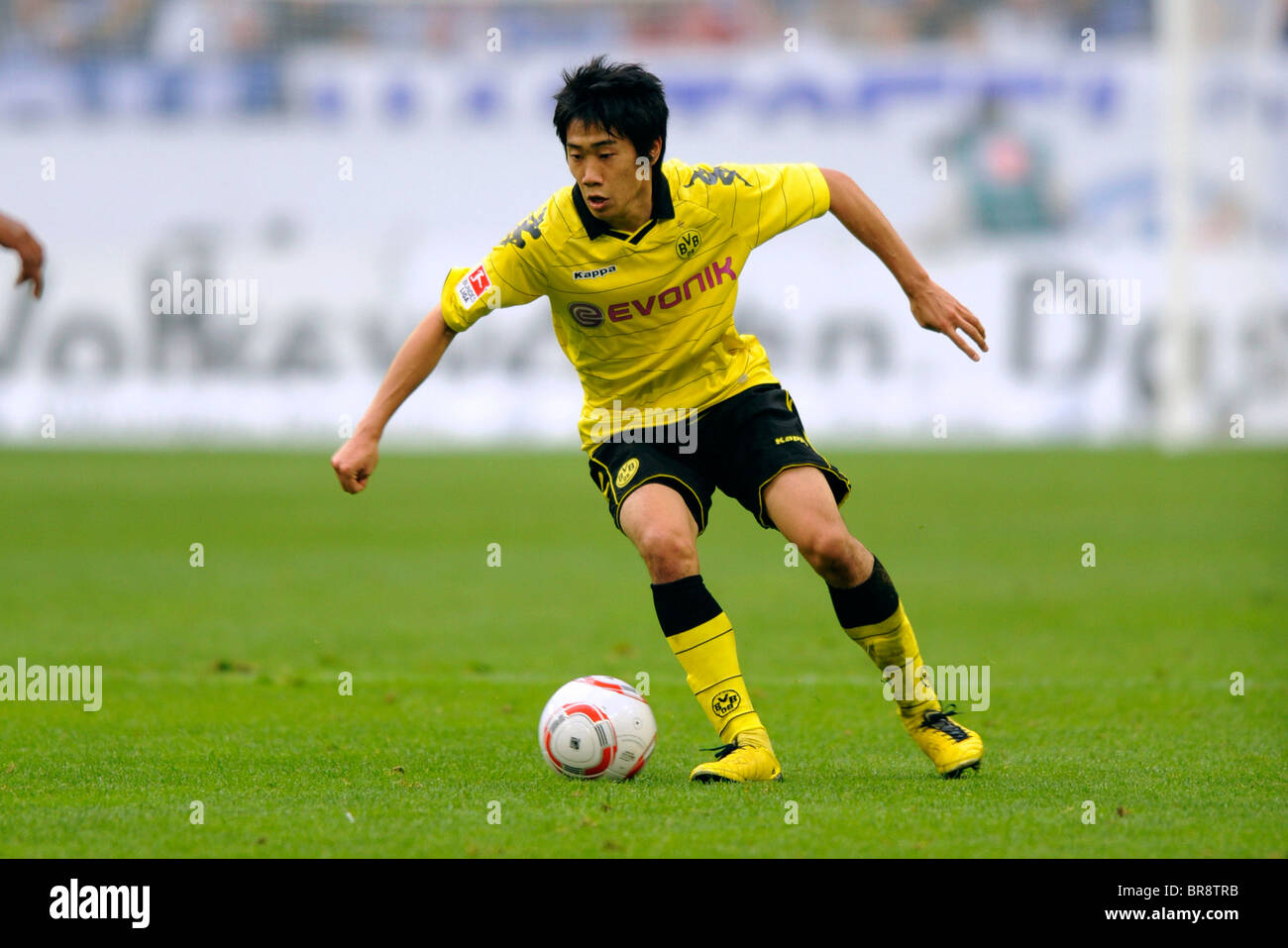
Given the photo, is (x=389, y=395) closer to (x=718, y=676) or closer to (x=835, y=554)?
(x=718, y=676)

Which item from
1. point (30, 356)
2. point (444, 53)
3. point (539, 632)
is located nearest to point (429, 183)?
point (444, 53)

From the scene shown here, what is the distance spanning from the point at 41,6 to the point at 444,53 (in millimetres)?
6532

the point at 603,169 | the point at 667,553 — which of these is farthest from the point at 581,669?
the point at 603,169

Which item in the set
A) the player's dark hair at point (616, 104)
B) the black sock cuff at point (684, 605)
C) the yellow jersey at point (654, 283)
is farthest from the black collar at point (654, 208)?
the black sock cuff at point (684, 605)

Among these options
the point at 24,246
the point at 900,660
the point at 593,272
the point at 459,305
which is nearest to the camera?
the point at 459,305

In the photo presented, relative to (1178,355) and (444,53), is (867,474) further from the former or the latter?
(444,53)

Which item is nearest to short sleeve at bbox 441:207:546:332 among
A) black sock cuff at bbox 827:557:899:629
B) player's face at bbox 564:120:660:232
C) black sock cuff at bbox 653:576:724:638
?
player's face at bbox 564:120:660:232

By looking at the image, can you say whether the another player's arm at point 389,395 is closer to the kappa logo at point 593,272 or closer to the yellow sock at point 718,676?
the kappa logo at point 593,272

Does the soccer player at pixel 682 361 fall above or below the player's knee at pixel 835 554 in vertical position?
above

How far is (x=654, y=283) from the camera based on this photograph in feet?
18.6

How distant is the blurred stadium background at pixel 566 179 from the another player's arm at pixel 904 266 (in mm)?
17498

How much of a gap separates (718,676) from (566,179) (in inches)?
848

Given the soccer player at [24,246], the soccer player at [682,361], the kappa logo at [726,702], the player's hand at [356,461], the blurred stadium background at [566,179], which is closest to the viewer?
the player's hand at [356,461]

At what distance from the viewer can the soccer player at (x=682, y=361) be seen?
541 cm
